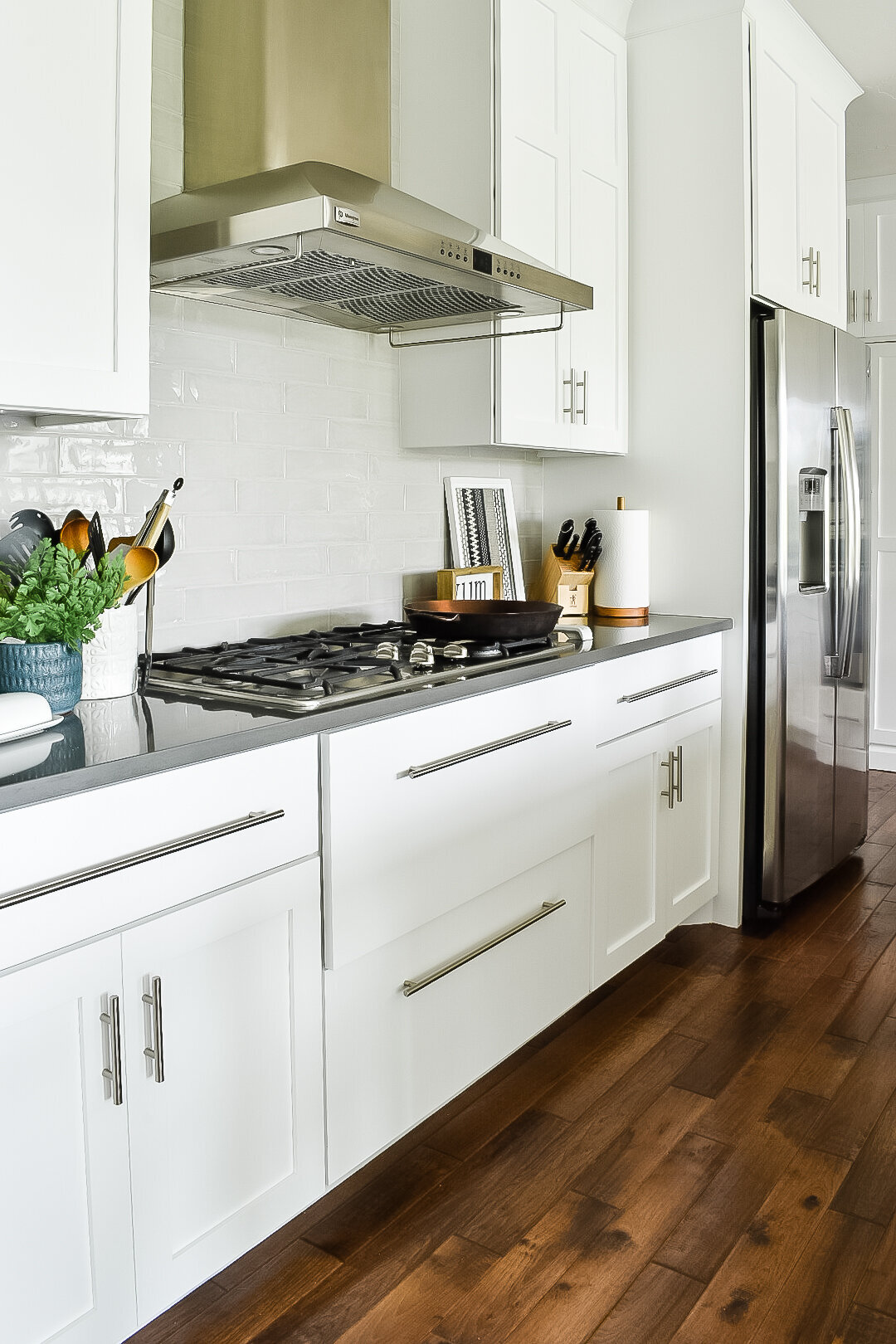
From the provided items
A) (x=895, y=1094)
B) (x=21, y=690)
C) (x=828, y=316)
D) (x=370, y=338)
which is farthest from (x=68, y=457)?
(x=828, y=316)

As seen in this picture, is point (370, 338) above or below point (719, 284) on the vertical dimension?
below

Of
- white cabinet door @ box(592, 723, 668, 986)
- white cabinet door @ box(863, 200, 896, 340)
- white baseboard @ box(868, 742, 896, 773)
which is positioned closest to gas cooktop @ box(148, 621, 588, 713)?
white cabinet door @ box(592, 723, 668, 986)

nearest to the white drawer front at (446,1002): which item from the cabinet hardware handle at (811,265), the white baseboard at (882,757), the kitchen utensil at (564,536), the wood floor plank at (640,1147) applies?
the wood floor plank at (640,1147)

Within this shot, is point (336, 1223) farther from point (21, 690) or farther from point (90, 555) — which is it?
point (90, 555)

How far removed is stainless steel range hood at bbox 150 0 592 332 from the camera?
6.15 ft

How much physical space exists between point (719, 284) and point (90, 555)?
6.78 ft

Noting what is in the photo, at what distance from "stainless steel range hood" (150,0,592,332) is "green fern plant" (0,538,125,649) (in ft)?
2.24

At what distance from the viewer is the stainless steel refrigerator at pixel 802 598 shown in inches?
122

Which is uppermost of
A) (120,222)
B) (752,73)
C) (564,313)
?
(752,73)

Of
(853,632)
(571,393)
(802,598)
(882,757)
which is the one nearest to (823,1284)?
(802,598)

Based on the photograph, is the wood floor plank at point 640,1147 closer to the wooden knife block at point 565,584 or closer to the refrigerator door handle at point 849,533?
the wooden knife block at point 565,584

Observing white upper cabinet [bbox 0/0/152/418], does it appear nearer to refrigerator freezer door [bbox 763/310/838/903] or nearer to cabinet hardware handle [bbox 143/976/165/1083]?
cabinet hardware handle [bbox 143/976/165/1083]

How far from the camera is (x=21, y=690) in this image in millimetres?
1551

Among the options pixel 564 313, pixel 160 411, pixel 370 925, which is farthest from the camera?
pixel 564 313
